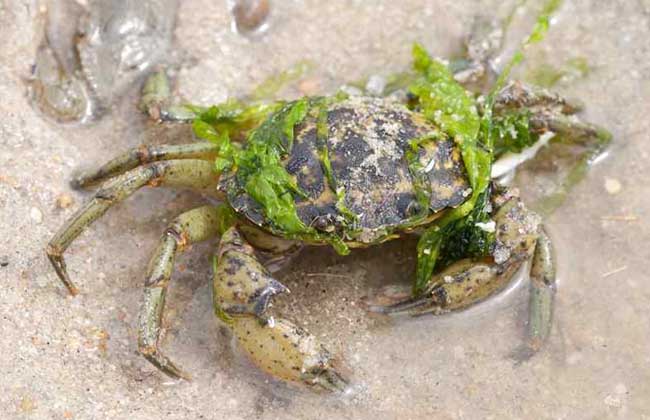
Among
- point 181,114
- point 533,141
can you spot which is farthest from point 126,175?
point 533,141

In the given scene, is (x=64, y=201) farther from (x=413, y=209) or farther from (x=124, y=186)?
(x=413, y=209)

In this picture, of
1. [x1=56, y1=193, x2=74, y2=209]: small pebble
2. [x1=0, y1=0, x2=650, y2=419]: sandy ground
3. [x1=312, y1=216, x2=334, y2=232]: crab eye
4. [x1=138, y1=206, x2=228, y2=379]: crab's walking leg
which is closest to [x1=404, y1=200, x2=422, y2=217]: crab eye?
[x1=312, y1=216, x2=334, y2=232]: crab eye

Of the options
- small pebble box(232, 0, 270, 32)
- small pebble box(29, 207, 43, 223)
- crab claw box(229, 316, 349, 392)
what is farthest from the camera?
small pebble box(232, 0, 270, 32)

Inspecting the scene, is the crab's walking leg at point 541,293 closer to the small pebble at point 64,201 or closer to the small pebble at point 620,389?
the small pebble at point 620,389

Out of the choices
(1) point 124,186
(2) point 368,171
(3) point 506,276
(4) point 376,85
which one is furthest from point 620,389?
(1) point 124,186

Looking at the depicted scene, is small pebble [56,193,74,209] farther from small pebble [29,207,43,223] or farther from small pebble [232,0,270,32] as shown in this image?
small pebble [232,0,270,32]

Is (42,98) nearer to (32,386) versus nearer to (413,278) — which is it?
(32,386)
